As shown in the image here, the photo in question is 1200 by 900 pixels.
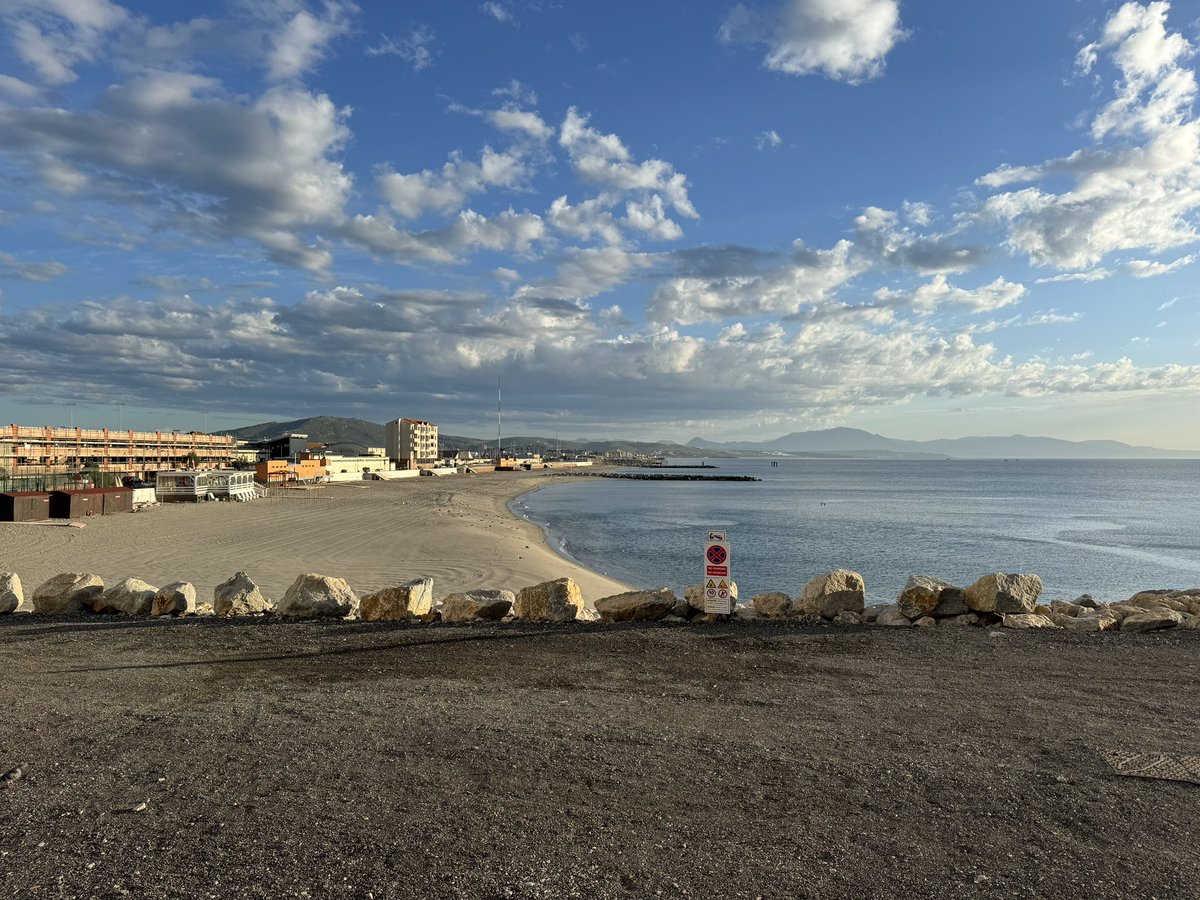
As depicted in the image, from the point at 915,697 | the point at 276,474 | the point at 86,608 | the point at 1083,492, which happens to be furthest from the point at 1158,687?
the point at 1083,492

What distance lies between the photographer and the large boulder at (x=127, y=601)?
11328 mm

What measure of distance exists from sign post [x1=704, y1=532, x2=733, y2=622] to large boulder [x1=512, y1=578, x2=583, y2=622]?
6.50 feet

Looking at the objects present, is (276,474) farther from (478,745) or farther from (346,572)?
Answer: (478,745)

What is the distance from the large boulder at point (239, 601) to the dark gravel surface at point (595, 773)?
2.10 m

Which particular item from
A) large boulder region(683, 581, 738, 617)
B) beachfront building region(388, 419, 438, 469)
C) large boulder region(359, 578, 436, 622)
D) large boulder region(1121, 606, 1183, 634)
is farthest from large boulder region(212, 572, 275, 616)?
beachfront building region(388, 419, 438, 469)

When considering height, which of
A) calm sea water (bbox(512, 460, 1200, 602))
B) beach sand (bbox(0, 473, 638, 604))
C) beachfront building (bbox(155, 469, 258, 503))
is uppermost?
beachfront building (bbox(155, 469, 258, 503))

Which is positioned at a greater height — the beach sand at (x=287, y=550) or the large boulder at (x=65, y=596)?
the large boulder at (x=65, y=596)

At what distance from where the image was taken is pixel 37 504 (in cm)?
3541

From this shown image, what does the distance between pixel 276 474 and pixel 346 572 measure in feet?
226

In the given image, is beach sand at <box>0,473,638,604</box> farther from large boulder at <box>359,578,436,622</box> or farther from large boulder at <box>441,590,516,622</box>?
large boulder at <box>441,590,516,622</box>

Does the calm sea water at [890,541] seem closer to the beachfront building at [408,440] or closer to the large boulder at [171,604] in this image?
the large boulder at [171,604]

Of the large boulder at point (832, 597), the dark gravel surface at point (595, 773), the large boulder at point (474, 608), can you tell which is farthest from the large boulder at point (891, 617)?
the large boulder at point (474, 608)

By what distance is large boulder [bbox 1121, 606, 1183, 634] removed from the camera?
10.1 meters

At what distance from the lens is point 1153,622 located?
10.1 m
